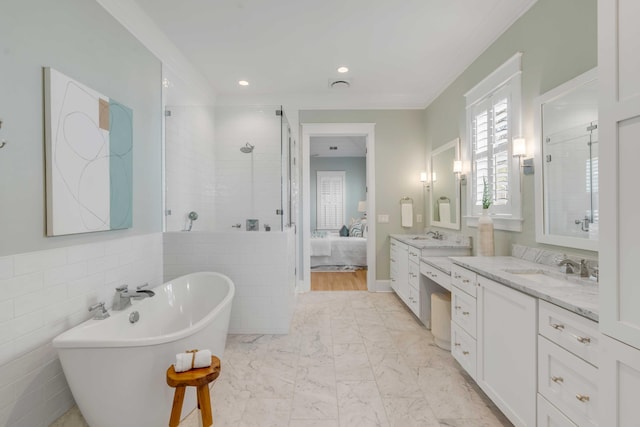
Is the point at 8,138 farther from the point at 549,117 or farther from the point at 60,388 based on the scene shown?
the point at 549,117

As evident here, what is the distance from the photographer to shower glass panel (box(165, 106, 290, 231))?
318cm

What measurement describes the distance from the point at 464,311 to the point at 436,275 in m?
0.66

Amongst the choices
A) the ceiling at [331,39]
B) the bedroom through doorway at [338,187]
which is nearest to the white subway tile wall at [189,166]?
the ceiling at [331,39]

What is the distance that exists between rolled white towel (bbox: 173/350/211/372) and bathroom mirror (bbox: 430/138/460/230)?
9.39ft

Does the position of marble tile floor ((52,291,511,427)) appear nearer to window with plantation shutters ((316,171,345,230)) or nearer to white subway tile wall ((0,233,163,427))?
white subway tile wall ((0,233,163,427))

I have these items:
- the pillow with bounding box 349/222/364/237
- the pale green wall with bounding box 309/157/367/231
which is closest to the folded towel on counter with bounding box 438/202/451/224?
the pillow with bounding box 349/222/364/237

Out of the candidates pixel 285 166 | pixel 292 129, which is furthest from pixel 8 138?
pixel 292 129

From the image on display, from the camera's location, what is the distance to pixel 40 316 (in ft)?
5.24

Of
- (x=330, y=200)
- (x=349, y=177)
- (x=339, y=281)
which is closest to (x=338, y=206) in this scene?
(x=330, y=200)

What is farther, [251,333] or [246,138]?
[246,138]

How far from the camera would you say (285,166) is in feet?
11.2

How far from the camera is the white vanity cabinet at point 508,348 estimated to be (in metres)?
1.42

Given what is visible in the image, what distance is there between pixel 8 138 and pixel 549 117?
10.3ft

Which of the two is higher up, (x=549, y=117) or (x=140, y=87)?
(x=140, y=87)
